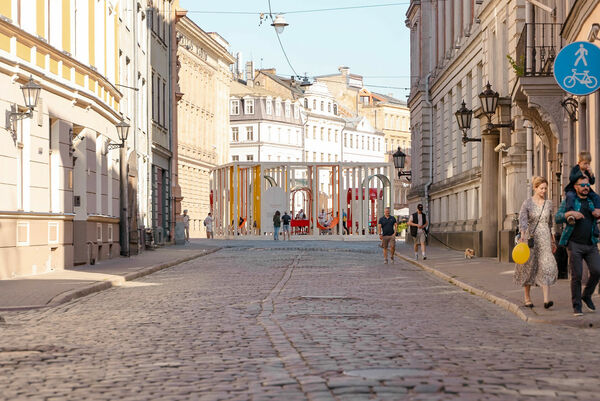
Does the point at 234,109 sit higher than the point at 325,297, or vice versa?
the point at 234,109

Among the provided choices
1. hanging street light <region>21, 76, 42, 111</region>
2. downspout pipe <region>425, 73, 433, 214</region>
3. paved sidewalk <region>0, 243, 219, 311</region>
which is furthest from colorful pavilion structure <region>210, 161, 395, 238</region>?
hanging street light <region>21, 76, 42, 111</region>

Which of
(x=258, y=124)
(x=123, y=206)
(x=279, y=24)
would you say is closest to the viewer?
(x=123, y=206)

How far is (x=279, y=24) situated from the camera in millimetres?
41500

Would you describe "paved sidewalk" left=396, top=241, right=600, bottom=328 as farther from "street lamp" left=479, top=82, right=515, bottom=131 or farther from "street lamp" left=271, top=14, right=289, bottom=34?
"street lamp" left=271, top=14, right=289, bottom=34

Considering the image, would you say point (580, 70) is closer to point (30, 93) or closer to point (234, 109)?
point (30, 93)

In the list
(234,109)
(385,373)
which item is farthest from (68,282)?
(234,109)

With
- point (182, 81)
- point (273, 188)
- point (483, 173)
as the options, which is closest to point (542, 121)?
point (483, 173)

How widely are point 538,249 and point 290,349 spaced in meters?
5.63

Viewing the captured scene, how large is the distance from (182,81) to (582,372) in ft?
238

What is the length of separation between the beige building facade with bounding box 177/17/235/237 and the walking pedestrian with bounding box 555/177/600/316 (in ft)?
210

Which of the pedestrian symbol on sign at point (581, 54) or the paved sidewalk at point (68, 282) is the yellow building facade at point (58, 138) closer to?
the paved sidewalk at point (68, 282)

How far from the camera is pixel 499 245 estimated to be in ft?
96.9

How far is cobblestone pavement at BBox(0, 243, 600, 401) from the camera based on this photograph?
795 centimetres

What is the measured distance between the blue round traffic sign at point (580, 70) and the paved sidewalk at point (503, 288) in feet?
8.48
